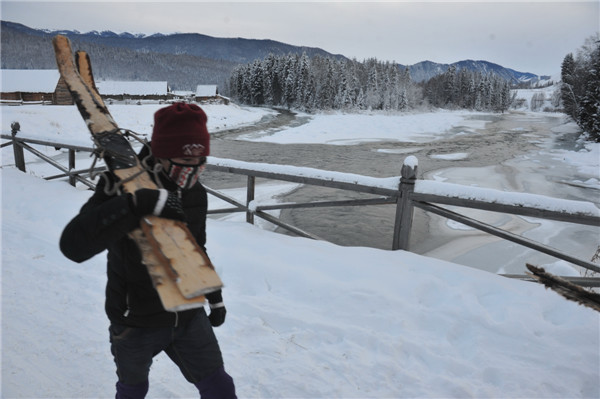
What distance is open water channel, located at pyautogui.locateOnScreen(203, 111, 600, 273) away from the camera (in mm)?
6918

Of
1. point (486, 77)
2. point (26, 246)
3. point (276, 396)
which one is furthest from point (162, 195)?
point (486, 77)

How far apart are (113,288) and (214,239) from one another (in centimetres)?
314

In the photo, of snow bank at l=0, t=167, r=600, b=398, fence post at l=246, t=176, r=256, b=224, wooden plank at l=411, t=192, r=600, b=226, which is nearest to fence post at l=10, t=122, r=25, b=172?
snow bank at l=0, t=167, r=600, b=398

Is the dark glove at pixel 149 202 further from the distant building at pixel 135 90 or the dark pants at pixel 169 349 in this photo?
the distant building at pixel 135 90

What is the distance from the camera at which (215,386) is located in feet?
5.66

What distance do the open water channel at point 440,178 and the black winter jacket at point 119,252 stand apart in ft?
18.7

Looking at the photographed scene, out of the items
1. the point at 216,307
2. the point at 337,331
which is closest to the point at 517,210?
the point at 337,331

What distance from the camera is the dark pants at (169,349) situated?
5.30 feet

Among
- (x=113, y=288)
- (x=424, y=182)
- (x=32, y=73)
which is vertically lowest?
(x=113, y=288)

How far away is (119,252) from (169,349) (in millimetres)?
542

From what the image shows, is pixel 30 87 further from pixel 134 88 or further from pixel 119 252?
pixel 119 252

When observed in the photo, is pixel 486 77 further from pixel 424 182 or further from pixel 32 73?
pixel 424 182

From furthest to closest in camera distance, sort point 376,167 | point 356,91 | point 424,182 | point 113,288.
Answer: point 356,91 < point 376,167 < point 424,182 < point 113,288

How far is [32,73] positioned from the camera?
48188 mm
